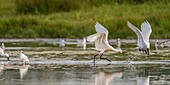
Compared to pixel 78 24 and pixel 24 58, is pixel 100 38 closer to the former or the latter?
pixel 24 58

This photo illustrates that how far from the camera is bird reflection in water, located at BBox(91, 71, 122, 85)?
49.3 feet

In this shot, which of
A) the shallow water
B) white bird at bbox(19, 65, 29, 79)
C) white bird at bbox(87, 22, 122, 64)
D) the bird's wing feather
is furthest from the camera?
the bird's wing feather

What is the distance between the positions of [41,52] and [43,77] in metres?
7.97

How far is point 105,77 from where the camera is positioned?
1606cm

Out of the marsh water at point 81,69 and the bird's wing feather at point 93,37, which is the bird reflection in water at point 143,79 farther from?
the bird's wing feather at point 93,37

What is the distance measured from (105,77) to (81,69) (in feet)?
5.80

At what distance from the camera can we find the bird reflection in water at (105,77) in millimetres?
15039

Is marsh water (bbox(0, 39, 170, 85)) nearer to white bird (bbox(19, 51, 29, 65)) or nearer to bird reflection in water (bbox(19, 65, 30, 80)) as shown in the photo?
bird reflection in water (bbox(19, 65, 30, 80))

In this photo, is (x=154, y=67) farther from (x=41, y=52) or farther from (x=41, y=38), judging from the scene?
(x=41, y=38)

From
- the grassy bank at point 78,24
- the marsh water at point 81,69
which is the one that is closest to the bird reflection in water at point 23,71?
the marsh water at point 81,69

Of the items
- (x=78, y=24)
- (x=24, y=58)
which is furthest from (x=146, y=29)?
(x=78, y=24)

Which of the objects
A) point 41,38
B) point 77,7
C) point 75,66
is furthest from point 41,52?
point 77,7

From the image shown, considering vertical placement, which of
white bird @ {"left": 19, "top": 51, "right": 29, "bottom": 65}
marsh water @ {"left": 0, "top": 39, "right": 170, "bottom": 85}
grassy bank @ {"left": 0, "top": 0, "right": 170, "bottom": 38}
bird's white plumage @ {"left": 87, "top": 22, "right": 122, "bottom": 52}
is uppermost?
grassy bank @ {"left": 0, "top": 0, "right": 170, "bottom": 38}

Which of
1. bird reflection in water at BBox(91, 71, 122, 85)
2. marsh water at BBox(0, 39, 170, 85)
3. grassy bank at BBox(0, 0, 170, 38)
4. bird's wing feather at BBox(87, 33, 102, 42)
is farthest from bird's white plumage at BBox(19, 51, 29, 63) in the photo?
grassy bank at BBox(0, 0, 170, 38)
